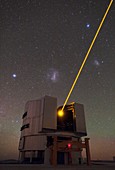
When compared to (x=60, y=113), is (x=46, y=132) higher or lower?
lower

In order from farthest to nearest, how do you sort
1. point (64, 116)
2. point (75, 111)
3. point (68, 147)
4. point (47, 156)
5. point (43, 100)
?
point (64, 116) < point (75, 111) < point (43, 100) < point (47, 156) < point (68, 147)

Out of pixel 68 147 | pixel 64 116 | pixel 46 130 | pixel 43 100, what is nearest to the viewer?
pixel 68 147

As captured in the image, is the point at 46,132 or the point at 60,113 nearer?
the point at 46,132

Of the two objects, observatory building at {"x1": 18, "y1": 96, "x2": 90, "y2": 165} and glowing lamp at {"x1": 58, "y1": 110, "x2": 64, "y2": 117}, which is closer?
observatory building at {"x1": 18, "y1": 96, "x2": 90, "y2": 165}

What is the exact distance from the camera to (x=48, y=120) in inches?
1054

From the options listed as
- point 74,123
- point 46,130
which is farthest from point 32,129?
point 74,123

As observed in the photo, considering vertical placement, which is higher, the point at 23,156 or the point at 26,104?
the point at 26,104

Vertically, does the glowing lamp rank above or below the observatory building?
above

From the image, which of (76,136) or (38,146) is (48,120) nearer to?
(38,146)

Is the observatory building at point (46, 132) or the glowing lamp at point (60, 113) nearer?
the observatory building at point (46, 132)

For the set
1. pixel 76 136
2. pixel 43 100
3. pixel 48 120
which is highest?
pixel 43 100

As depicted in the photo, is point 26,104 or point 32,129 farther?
point 26,104

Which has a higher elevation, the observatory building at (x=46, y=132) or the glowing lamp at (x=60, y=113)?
the glowing lamp at (x=60, y=113)

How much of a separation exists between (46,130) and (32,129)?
3108 millimetres
